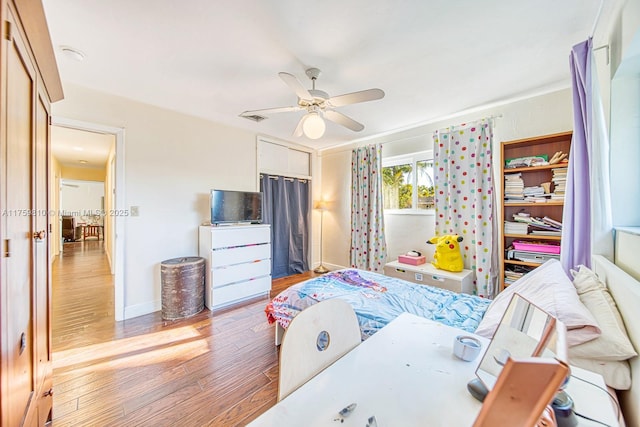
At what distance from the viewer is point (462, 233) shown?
9.76 feet

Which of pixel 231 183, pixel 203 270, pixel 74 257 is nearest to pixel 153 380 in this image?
pixel 203 270

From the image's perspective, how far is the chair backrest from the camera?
2.64 ft

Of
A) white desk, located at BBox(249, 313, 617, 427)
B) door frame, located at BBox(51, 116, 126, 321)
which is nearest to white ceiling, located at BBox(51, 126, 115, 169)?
door frame, located at BBox(51, 116, 126, 321)

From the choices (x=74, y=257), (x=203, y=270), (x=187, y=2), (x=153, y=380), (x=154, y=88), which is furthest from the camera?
(x=74, y=257)

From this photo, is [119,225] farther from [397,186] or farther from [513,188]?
[513,188]

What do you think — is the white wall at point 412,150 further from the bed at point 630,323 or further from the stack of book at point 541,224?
the bed at point 630,323

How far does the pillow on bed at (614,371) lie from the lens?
900 mm

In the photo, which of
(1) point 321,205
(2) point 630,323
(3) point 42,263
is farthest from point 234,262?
(2) point 630,323

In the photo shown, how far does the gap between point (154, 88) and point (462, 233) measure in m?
3.75

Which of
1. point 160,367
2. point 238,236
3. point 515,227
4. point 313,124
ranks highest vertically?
point 313,124

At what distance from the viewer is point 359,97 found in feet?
6.05

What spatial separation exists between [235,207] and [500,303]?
2.92 m

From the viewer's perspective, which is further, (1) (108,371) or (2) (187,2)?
(1) (108,371)

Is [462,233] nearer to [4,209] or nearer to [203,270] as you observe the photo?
[203,270]
